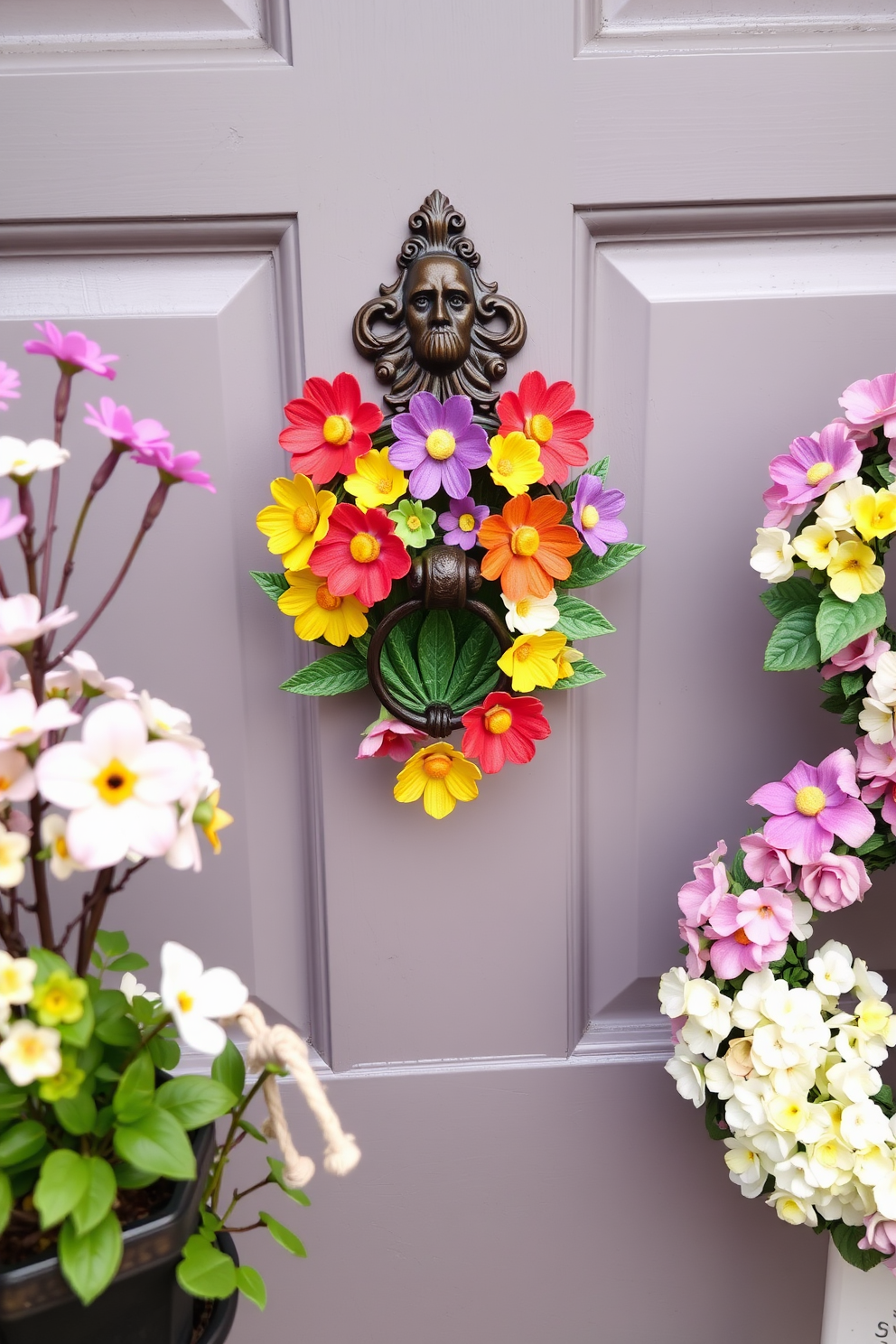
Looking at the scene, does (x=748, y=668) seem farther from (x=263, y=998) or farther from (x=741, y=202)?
(x=263, y=998)

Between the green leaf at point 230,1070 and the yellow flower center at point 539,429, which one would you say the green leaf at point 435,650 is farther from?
the green leaf at point 230,1070

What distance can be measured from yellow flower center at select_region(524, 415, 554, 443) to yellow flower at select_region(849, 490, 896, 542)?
0.69 feet

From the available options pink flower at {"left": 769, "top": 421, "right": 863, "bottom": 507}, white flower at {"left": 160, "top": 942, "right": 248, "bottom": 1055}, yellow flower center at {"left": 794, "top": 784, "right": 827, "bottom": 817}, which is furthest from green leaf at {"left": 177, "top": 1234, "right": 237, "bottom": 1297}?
pink flower at {"left": 769, "top": 421, "right": 863, "bottom": 507}

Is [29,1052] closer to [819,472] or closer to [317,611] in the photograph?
[317,611]

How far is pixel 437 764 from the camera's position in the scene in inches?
26.7

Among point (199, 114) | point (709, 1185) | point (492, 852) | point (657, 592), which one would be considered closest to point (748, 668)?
point (657, 592)

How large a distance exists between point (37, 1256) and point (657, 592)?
23.0 inches

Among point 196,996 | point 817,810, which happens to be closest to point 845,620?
point 817,810

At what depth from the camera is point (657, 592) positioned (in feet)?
2.45

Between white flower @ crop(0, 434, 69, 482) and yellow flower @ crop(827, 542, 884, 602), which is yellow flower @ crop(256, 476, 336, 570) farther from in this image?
yellow flower @ crop(827, 542, 884, 602)

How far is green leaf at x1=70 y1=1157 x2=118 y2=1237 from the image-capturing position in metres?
0.42

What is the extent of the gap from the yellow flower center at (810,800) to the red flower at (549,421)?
0.28m

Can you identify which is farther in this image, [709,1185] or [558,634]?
[709,1185]

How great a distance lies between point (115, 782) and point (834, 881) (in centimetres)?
48
